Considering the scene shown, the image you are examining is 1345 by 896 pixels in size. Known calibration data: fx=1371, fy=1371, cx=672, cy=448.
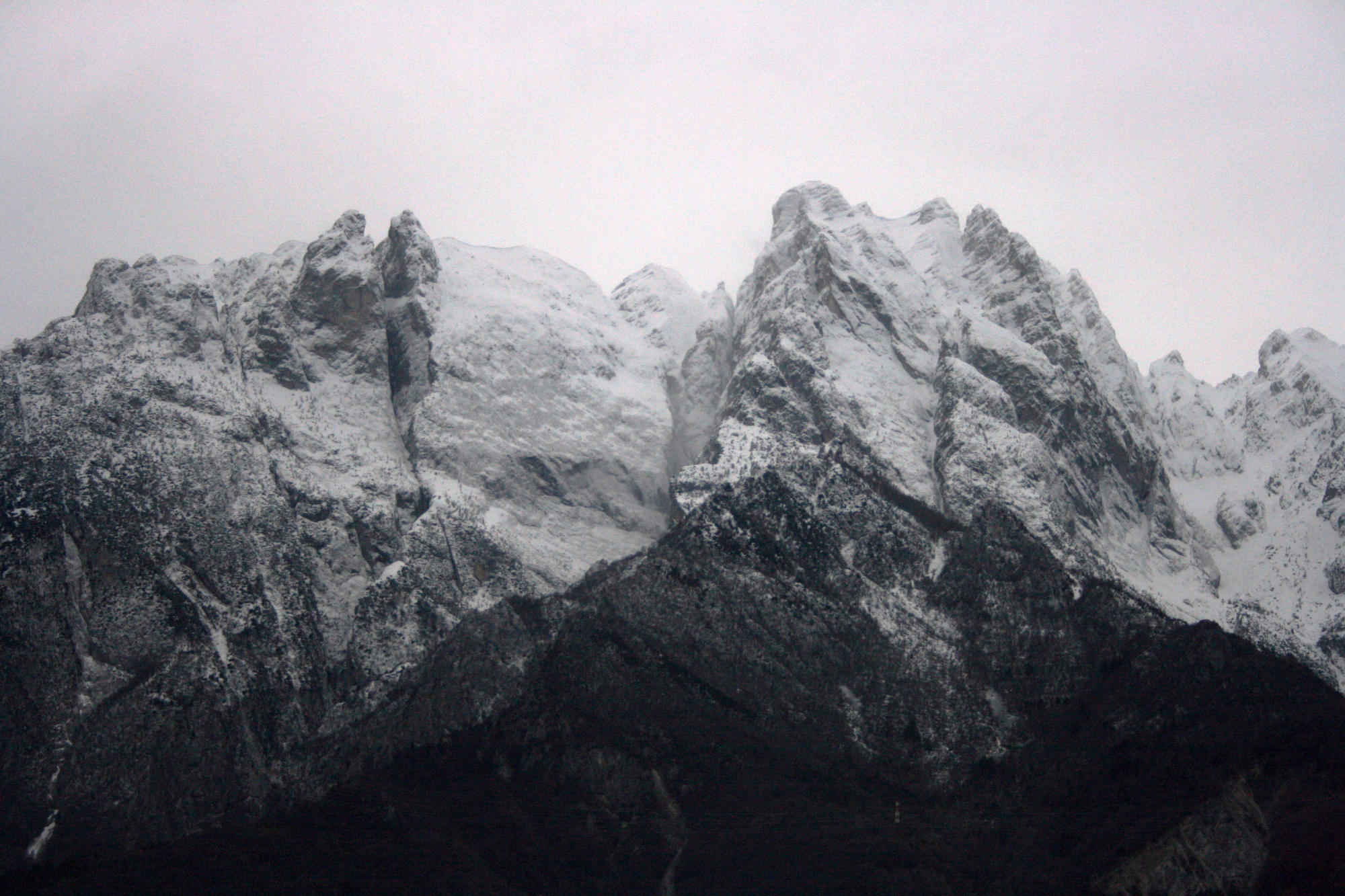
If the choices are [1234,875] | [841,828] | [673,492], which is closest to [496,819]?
[841,828]

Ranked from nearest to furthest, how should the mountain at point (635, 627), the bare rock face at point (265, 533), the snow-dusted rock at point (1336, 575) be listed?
the mountain at point (635, 627)
the bare rock face at point (265, 533)
the snow-dusted rock at point (1336, 575)

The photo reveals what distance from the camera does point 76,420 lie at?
528 ft

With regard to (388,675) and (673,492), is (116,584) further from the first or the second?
(673,492)

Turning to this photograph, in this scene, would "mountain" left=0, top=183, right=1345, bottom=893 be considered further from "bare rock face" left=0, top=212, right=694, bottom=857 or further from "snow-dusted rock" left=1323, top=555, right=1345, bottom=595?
"snow-dusted rock" left=1323, top=555, right=1345, bottom=595

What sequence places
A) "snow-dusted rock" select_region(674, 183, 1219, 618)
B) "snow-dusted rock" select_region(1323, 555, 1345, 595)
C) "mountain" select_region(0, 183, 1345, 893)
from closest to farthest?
"mountain" select_region(0, 183, 1345, 893), "snow-dusted rock" select_region(674, 183, 1219, 618), "snow-dusted rock" select_region(1323, 555, 1345, 595)

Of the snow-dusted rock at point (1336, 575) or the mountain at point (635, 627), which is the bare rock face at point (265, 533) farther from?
the snow-dusted rock at point (1336, 575)

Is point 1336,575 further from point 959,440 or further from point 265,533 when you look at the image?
point 265,533

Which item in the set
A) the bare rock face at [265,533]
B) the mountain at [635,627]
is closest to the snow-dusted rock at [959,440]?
the mountain at [635,627]

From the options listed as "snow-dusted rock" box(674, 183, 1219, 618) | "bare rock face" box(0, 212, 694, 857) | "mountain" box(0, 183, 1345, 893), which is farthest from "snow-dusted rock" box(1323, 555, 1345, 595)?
"bare rock face" box(0, 212, 694, 857)

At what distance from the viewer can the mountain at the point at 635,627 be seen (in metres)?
127

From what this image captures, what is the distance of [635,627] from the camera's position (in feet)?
481

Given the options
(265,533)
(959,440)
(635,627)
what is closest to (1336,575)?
(959,440)

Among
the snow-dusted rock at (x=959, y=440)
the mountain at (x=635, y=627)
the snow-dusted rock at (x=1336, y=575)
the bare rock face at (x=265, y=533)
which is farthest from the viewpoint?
the snow-dusted rock at (x=1336, y=575)

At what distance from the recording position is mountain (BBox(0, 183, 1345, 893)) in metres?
127
